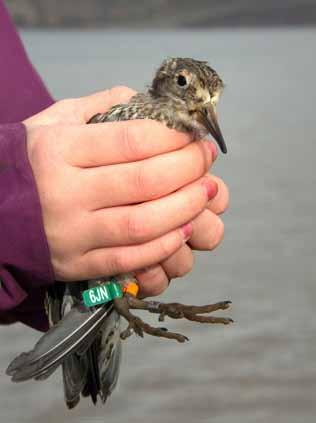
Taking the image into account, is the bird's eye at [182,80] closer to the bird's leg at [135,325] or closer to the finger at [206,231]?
the finger at [206,231]

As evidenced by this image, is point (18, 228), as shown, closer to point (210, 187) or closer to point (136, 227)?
point (136, 227)

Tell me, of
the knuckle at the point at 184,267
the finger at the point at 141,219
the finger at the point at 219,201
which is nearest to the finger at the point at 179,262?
the knuckle at the point at 184,267

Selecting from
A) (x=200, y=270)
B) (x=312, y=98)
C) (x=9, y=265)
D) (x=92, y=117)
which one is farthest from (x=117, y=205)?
(x=312, y=98)

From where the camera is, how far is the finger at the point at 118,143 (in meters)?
1.95

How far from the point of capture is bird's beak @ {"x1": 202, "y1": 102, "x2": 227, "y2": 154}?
6.95 ft

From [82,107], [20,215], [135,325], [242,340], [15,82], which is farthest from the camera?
[242,340]

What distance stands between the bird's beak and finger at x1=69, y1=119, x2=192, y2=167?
153 mm

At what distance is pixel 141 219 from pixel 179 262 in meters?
0.32

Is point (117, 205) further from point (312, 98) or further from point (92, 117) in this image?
point (312, 98)

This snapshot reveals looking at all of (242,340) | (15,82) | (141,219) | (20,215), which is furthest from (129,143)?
(242,340)

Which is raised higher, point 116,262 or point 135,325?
point 116,262

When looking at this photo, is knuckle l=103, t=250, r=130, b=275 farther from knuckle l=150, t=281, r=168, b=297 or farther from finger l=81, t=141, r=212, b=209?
knuckle l=150, t=281, r=168, b=297

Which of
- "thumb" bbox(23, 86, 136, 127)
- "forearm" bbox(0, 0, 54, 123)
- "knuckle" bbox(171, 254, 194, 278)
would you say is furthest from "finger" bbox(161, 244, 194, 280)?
"forearm" bbox(0, 0, 54, 123)

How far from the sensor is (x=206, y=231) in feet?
7.42
